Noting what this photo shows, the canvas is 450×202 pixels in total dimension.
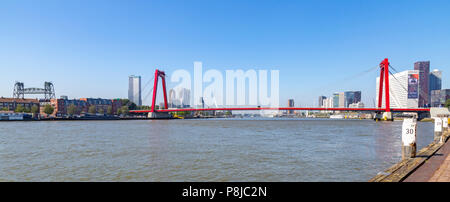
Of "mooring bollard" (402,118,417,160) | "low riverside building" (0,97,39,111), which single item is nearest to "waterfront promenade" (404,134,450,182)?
"mooring bollard" (402,118,417,160)

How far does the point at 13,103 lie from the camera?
3971 inches

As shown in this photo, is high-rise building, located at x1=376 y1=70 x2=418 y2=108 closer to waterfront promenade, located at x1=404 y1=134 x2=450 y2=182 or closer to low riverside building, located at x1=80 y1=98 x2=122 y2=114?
low riverside building, located at x1=80 y1=98 x2=122 y2=114

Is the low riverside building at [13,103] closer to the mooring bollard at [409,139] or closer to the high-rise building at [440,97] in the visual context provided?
the mooring bollard at [409,139]

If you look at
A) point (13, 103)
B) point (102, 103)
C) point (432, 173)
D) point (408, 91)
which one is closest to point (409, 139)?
point (432, 173)

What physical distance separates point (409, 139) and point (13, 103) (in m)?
125

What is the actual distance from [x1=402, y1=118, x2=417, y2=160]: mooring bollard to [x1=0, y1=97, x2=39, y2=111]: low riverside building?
116748 millimetres

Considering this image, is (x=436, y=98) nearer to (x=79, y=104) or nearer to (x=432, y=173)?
(x=79, y=104)
